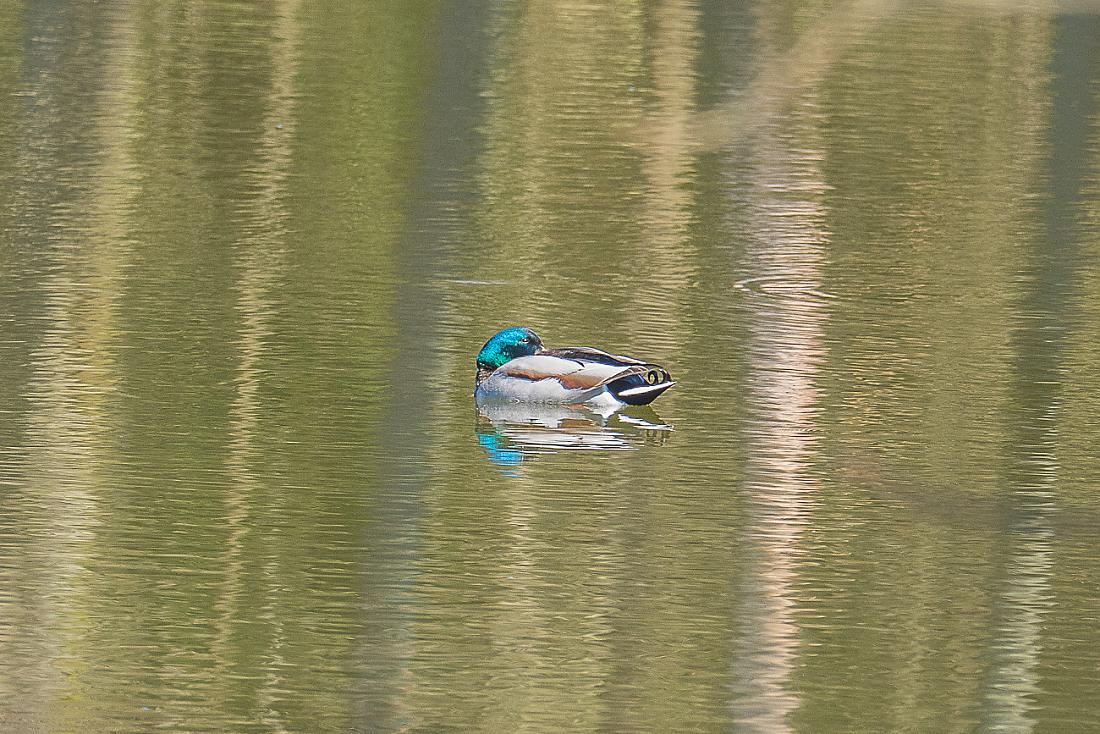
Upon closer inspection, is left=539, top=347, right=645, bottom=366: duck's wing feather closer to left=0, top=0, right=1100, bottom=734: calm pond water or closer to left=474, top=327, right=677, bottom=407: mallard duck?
left=474, top=327, right=677, bottom=407: mallard duck

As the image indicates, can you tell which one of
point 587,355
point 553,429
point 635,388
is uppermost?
point 587,355

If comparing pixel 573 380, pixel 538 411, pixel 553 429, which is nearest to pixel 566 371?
pixel 573 380

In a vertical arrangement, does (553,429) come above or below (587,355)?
below

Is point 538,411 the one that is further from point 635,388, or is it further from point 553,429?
point 635,388

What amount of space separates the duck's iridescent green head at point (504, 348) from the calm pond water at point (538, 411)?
0.25 metres

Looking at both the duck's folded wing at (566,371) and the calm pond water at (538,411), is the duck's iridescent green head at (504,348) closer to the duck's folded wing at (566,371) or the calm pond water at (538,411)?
the duck's folded wing at (566,371)

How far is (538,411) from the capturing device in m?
11.0

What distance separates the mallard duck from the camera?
10820 mm

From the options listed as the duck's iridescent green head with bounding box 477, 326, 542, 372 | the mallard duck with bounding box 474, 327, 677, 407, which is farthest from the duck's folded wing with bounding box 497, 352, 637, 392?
the duck's iridescent green head with bounding box 477, 326, 542, 372

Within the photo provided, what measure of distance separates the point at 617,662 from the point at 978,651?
1.19 meters

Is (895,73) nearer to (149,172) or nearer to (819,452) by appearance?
(149,172)

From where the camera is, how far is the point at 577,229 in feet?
51.1

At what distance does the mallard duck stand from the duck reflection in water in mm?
53

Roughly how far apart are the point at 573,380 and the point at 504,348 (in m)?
0.42
